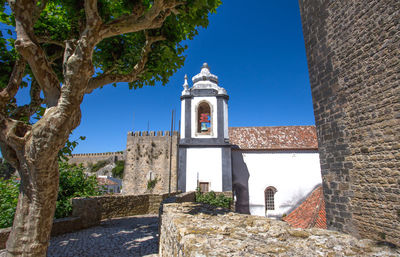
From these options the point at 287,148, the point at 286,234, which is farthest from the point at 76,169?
the point at 287,148

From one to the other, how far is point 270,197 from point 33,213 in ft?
54.7

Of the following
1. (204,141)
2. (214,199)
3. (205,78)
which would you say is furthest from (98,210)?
(205,78)

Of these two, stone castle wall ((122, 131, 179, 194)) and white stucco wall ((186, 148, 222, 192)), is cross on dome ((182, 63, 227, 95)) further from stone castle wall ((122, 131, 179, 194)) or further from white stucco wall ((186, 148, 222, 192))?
stone castle wall ((122, 131, 179, 194))

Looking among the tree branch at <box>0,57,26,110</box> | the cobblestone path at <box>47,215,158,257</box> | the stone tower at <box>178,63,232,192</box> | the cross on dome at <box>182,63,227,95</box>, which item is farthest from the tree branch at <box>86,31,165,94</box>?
the cross on dome at <box>182,63,227,95</box>

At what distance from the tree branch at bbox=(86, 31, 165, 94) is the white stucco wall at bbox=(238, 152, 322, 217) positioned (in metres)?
13.6

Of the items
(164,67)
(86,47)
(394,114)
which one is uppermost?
(164,67)

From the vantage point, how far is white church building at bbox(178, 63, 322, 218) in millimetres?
16109

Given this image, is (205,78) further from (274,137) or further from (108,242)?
(108,242)

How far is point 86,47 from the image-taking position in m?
3.99

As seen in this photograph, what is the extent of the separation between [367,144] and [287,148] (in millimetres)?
12655

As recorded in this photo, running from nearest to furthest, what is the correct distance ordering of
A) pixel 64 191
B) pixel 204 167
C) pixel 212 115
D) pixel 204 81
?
pixel 64 191, pixel 204 167, pixel 212 115, pixel 204 81

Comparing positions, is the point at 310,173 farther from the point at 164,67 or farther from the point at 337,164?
the point at 164,67

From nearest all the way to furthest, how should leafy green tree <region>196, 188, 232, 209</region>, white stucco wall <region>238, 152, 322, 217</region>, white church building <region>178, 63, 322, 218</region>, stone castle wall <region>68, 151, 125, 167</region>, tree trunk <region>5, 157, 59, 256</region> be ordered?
tree trunk <region>5, 157, 59, 256</region>
leafy green tree <region>196, 188, 232, 209</region>
white church building <region>178, 63, 322, 218</region>
white stucco wall <region>238, 152, 322, 217</region>
stone castle wall <region>68, 151, 125, 167</region>

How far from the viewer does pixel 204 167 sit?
16188 millimetres
